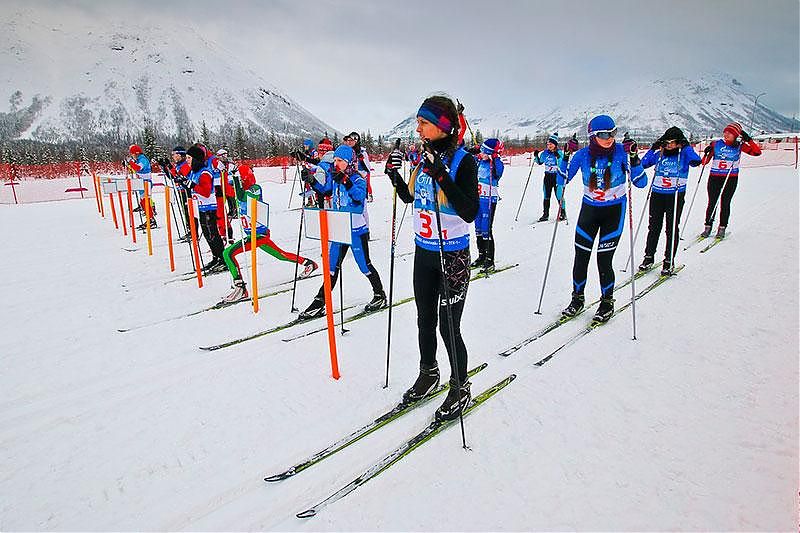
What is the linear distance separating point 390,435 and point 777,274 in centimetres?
669

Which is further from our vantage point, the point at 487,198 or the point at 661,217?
the point at 487,198

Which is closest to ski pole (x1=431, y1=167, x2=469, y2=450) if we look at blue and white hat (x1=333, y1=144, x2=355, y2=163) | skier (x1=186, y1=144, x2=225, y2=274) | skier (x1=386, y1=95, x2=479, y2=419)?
skier (x1=386, y1=95, x2=479, y2=419)

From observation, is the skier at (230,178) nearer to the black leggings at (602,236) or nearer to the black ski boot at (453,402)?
the black leggings at (602,236)

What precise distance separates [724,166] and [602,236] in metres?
5.72

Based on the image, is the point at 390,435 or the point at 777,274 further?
the point at 777,274

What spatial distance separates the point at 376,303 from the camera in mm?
5551

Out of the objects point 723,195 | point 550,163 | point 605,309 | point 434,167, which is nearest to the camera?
point 434,167

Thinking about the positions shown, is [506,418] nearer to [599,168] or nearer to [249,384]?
[249,384]

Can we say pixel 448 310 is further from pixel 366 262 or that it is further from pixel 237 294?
pixel 237 294

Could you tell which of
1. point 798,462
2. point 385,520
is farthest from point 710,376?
point 385,520

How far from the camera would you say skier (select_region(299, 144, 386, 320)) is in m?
4.90

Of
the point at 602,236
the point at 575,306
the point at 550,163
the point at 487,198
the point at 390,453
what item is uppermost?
the point at 550,163

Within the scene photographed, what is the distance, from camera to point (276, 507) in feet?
8.05

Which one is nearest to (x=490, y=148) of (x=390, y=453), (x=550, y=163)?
(x=550, y=163)
